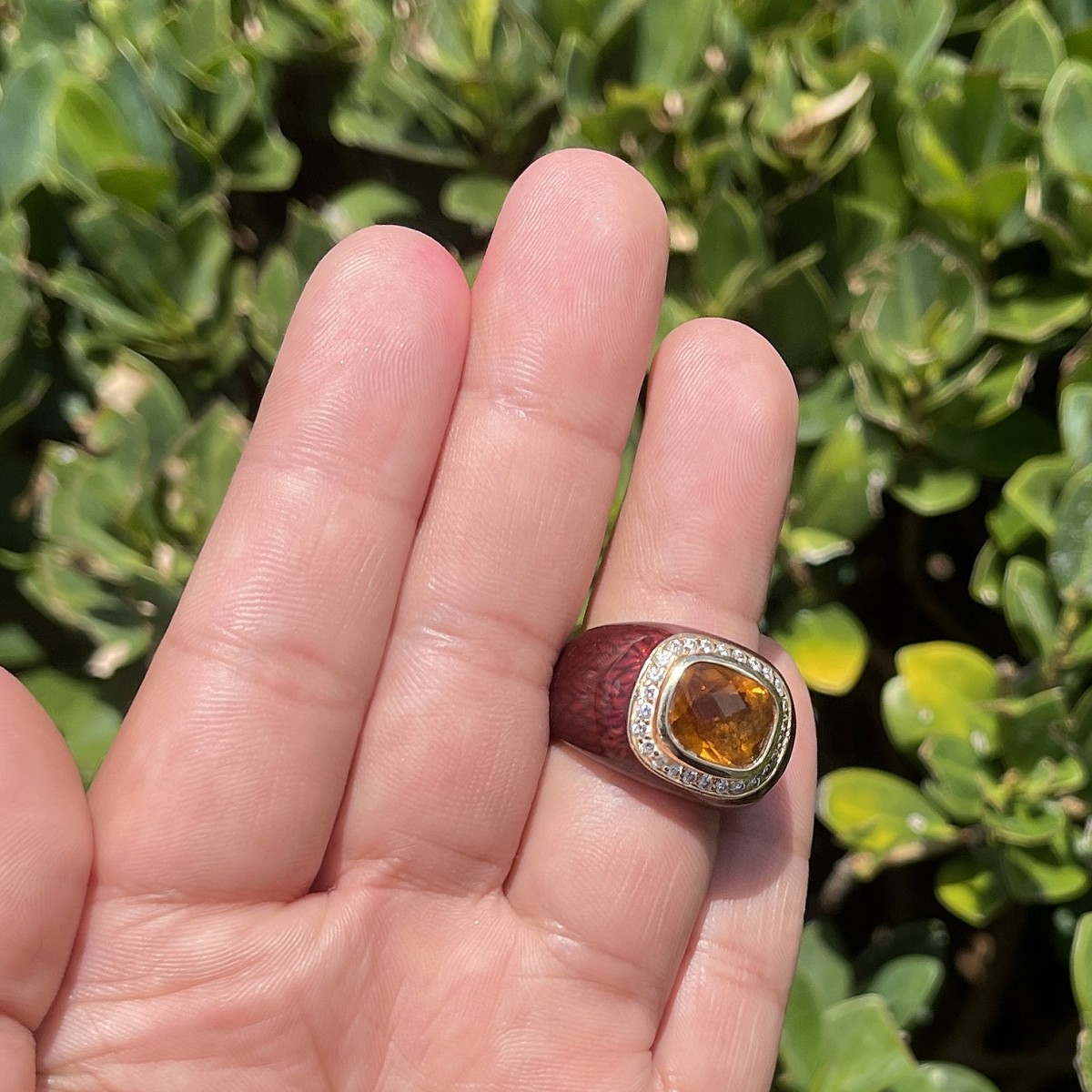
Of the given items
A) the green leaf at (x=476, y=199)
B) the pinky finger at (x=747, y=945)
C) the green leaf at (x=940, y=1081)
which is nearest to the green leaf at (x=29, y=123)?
the green leaf at (x=476, y=199)

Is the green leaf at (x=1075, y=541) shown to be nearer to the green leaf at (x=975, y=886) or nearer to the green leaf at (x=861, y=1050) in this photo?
the green leaf at (x=975, y=886)

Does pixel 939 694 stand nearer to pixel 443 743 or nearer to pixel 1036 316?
pixel 1036 316

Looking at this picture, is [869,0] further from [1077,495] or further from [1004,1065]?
[1004,1065]

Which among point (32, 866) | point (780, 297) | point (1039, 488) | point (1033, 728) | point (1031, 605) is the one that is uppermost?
point (780, 297)

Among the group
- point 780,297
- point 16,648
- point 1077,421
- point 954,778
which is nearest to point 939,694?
point 954,778

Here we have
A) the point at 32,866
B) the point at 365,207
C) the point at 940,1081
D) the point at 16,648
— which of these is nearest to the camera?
the point at 32,866

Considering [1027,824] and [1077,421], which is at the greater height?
[1077,421]

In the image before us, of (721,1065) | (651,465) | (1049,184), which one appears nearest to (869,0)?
(1049,184)
